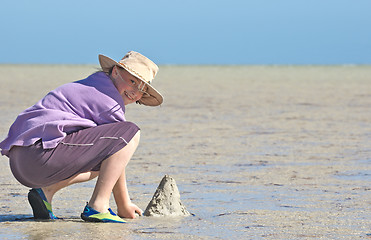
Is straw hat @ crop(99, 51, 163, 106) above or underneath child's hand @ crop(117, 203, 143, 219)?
above

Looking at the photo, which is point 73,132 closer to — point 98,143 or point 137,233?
point 98,143

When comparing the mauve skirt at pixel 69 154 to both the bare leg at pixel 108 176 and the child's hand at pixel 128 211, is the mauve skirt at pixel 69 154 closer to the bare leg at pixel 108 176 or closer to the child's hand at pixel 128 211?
the bare leg at pixel 108 176

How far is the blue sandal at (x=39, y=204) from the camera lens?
416 centimetres

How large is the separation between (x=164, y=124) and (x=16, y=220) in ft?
19.8

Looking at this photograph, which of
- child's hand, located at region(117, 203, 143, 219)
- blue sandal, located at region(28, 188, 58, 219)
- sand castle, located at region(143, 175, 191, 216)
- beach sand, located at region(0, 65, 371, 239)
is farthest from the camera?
sand castle, located at region(143, 175, 191, 216)

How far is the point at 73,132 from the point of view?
13.4 feet

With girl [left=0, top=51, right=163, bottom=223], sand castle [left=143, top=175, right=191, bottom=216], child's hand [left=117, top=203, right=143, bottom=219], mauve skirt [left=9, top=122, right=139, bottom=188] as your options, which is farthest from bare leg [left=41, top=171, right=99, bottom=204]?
sand castle [left=143, top=175, right=191, bottom=216]

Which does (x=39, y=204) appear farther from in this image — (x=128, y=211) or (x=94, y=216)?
(x=128, y=211)

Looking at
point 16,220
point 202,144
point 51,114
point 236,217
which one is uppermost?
point 202,144

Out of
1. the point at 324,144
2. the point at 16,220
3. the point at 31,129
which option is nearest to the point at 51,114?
the point at 31,129

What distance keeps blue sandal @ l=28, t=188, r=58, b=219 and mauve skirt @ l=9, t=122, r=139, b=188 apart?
94 millimetres

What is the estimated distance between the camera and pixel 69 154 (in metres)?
4.01

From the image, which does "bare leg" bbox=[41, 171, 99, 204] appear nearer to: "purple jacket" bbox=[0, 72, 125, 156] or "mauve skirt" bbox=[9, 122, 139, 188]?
"mauve skirt" bbox=[9, 122, 139, 188]

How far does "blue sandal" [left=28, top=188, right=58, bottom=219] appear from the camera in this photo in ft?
13.6
